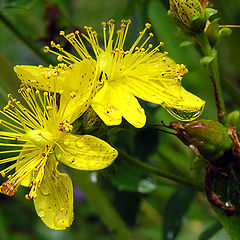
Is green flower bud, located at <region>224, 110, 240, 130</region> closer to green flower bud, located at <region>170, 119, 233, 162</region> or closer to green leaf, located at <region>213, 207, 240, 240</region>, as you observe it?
green flower bud, located at <region>170, 119, 233, 162</region>

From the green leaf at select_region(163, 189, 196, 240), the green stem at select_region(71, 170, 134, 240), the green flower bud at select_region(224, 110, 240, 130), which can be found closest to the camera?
the green flower bud at select_region(224, 110, 240, 130)

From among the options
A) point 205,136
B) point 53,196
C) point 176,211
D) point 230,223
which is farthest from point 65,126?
point 176,211

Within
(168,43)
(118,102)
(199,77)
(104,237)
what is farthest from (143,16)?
(104,237)

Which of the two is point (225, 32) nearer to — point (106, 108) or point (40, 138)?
point (106, 108)

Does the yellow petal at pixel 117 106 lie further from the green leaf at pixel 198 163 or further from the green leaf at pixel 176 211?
the green leaf at pixel 176 211

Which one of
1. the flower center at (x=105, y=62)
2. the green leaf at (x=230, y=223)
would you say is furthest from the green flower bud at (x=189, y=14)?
the green leaf at (x=230, y=223)

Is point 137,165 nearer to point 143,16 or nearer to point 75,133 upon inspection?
point 75,133

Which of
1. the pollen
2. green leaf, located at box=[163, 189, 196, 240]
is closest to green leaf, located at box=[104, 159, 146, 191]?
green leaf, located at box=[163, 189, 196, 240]
